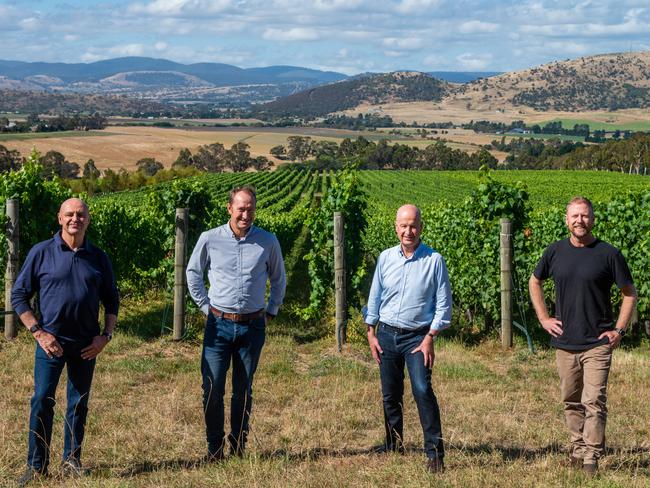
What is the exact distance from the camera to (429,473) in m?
4.76

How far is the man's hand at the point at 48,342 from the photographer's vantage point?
15.5 feet

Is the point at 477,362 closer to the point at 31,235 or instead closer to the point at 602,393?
the point at 602,393

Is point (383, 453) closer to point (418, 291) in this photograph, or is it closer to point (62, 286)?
point (418, 291)

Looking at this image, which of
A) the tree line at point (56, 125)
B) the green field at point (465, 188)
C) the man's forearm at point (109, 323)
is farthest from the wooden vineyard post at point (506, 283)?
the tree line at point (56, 125)

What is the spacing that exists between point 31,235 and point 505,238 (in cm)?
656

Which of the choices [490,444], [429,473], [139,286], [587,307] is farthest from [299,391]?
[139,286]

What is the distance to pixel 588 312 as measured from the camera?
500 cm

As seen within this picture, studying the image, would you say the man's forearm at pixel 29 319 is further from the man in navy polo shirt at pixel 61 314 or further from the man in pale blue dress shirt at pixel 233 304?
the man in pale blue dress shirt at pixel 233 304

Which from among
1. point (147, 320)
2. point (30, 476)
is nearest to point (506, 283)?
point (147, 320)

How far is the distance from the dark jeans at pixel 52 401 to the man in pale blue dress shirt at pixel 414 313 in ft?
6.54

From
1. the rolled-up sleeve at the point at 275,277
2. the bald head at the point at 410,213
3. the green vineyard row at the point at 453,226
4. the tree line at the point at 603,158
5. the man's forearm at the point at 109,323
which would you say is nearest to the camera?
the bald head at the point at 410,213

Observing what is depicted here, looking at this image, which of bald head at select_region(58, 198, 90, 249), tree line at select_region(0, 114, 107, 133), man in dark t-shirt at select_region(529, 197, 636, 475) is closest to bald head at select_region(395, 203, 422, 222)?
man in dark t-shirt at select_region(529, 197, 636, 475)

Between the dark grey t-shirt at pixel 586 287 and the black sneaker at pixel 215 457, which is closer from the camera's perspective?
the dark grey t-shirt at pixel 586 287

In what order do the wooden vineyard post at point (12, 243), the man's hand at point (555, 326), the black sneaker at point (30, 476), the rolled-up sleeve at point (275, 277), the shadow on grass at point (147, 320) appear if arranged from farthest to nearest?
the shadow on grass at point (147, 320)
the wooden vineyard post at point (12, 243)
the rolled-up sleeve at point (275, 277)
the man's hand at point (555, 326)
the black sneaker at point (30, 476)
